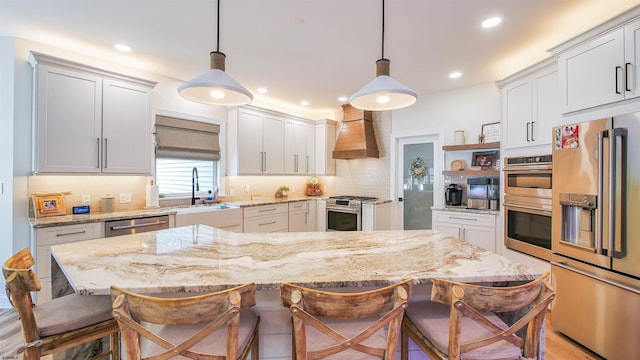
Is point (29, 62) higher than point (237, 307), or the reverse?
point (29, 62)

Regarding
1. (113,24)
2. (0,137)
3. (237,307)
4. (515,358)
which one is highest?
(113,24)

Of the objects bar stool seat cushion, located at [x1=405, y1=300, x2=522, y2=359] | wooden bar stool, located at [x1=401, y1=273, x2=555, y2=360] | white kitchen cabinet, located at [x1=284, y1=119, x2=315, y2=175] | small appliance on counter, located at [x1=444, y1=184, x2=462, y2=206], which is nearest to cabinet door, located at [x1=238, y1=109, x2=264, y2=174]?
white kitchen cabinet, located at [x1=284, y1=119, x2=315, y2=175]

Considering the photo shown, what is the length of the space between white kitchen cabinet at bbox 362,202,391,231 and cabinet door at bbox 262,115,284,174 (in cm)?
162

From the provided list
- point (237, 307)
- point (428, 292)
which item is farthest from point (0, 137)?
point (428, 292)

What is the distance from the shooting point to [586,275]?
2.10 meters

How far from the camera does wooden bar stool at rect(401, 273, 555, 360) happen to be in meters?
1.07

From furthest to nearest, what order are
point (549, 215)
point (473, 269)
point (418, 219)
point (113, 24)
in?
point (418, 219) → point (549, 215) → point (113, 24) → point (473, 269)

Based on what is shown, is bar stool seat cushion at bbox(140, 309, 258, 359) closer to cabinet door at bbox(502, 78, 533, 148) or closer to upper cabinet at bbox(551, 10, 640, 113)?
upper cabinet at bbox(551, 10, 640, 113)

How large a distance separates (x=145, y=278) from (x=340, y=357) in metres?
0.89

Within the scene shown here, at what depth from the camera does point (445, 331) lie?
1226 mm

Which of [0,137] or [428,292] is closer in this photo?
[428,292]

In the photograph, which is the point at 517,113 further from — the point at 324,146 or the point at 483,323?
the point at 324,146

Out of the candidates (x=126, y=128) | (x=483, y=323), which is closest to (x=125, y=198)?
(x=126, y=128)

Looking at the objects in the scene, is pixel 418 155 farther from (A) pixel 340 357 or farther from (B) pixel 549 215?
(A) pixel 340 357
